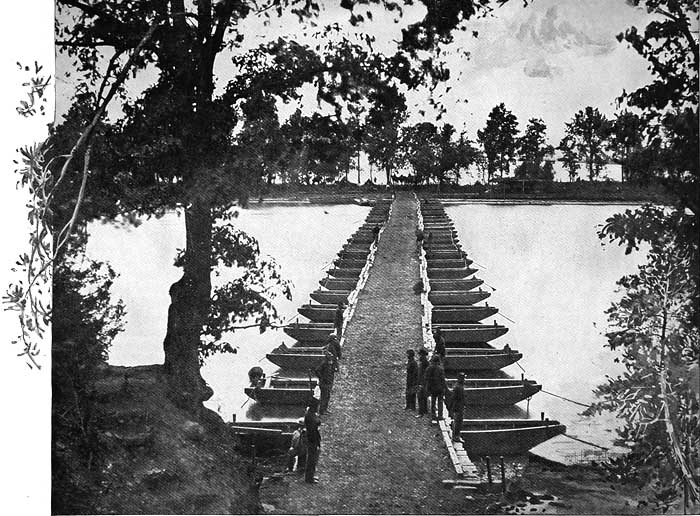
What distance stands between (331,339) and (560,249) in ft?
3.43

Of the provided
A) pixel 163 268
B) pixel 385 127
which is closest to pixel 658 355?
pixel 385 127

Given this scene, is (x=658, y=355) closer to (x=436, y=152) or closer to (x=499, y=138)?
(x=499, y=138)

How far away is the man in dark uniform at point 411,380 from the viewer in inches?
118

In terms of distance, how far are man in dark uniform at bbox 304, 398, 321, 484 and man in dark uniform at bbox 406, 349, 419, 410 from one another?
39 centimetres

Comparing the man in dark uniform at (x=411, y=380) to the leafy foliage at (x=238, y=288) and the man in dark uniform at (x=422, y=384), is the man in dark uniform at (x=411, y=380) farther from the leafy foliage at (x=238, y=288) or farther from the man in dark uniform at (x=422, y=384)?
the leafy foliage at (x=238, y=288)

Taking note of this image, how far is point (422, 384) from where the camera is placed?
9.95ft

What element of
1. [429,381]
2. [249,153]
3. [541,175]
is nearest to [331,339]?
[429,381]

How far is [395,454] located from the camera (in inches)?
115

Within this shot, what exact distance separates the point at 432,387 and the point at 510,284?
1.83 feet

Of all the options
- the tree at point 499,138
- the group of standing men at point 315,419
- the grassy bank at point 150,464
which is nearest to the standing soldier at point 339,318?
the group of standing men at point 315,419

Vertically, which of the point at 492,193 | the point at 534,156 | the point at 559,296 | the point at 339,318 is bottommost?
the point at 339,318

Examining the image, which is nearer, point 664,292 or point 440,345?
point 664,292

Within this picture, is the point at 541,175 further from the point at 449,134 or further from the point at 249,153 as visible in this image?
the point at 249,153

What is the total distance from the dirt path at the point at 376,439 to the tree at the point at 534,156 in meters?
0.74
